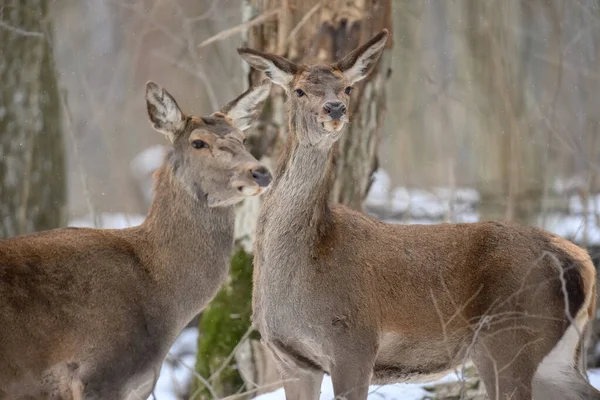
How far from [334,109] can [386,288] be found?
4.05 ft

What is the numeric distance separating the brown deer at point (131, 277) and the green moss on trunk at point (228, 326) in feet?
7.74

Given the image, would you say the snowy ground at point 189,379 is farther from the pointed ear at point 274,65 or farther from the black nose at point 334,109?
the pointed ear at point 274,65

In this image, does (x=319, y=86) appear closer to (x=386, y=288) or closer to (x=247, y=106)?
(x=247, y=106)

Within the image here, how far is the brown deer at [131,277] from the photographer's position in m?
5.80

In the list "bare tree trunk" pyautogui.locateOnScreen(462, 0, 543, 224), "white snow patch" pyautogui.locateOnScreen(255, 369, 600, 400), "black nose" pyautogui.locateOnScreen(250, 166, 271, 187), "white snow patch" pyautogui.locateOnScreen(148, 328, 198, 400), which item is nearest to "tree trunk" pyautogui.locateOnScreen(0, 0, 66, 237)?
"white snow patch" pyautogui.locateOnScreen(148, 328, 198, 400)

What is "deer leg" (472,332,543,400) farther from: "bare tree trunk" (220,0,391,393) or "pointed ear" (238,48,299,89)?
"bare tree trunk" (220,0,391,393)

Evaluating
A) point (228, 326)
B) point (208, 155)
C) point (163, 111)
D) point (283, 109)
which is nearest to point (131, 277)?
point (208, 155)

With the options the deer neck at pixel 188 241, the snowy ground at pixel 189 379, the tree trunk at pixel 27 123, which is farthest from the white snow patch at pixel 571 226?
the tree trunk at pixel 27 123

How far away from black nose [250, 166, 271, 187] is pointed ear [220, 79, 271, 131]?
2.91ft

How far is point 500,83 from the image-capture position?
13414 millimetres

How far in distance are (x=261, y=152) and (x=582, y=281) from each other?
3.33 m

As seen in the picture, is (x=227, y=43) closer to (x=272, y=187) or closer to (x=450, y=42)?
(x=450, y=42)

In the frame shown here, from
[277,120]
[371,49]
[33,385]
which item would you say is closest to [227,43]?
[277,120]

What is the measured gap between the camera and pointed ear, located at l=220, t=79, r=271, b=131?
7.10 meters
